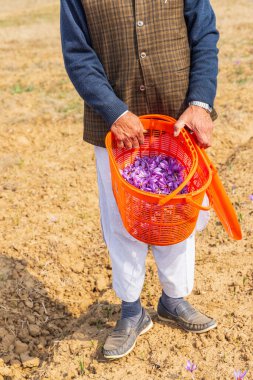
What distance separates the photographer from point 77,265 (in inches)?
148

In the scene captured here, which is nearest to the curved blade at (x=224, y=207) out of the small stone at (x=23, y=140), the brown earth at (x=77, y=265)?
the brown earth at (x=77, y=265)

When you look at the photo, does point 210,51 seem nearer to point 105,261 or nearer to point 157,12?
point 157,12

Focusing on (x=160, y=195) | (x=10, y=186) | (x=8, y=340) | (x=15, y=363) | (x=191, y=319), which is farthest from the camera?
(x=10, y=186)

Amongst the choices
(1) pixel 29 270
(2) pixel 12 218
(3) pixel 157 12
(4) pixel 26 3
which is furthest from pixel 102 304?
(4) pixel 26 3

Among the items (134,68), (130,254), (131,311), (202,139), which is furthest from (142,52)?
(131,311)

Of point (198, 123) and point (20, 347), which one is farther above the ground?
point (198, 123)

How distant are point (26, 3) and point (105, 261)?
1292 cm

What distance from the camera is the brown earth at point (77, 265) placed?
9.25ft

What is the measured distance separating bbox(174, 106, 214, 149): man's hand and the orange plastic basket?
5 centimetres

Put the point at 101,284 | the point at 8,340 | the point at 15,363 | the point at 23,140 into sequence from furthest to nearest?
the point at 23,140, the point at 101,284, the point at 8,340, the point at 15,363

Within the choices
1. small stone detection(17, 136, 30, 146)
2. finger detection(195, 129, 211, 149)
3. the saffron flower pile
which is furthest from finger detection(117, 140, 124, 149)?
small stone detection(17, 136, 30, 146)

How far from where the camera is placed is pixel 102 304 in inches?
129

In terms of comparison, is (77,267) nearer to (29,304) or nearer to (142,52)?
(29,304)

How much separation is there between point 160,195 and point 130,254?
655mm
